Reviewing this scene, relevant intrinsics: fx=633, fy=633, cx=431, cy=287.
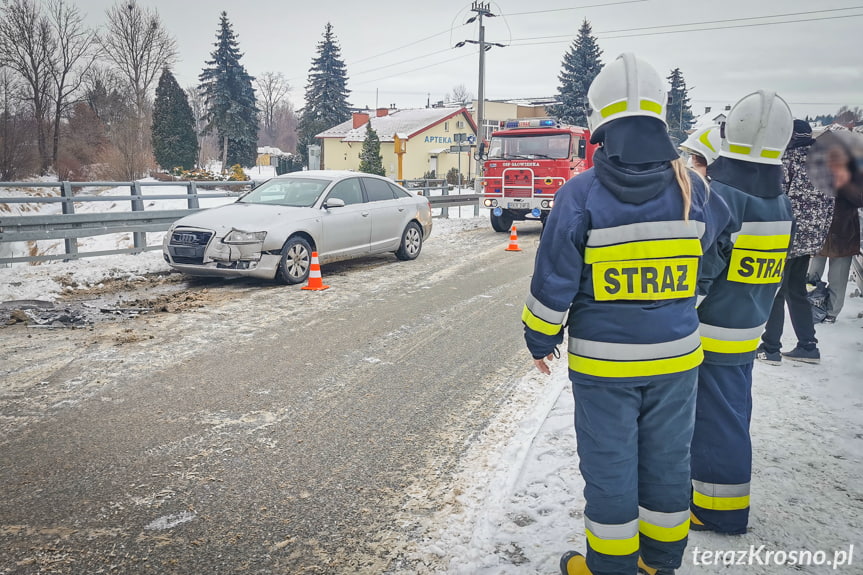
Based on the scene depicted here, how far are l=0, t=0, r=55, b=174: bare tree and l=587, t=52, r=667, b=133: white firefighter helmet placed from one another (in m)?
37.0

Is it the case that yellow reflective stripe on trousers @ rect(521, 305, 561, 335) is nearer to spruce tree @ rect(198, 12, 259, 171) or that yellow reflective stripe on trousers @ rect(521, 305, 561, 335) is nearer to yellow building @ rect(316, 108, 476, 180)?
yellow building @ rect(316, 108, 476, 180)

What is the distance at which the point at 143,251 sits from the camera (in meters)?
11.6

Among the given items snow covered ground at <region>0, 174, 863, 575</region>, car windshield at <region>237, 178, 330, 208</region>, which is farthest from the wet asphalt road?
car windshield at <region>237, 178, 330, 208</region>

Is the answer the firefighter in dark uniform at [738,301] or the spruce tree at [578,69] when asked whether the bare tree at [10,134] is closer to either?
the firefighter in dark uniform at [738,301]

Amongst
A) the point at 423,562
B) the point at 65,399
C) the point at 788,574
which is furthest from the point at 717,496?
the point at 65,399

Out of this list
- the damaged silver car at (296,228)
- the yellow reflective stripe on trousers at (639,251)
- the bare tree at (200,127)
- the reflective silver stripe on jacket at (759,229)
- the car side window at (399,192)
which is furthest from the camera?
the bare tree at (200,127)

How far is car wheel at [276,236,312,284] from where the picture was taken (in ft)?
29.7

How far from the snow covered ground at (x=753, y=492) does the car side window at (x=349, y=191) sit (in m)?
5.95

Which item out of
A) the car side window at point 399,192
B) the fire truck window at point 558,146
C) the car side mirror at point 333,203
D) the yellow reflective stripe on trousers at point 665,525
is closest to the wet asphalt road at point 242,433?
the yellow reflective stripe on trousers at point 665,525

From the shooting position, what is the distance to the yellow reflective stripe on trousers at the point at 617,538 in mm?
2371

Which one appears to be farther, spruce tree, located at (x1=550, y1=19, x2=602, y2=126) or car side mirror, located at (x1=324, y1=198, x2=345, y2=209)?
spruce tree, located at (x1=550, y1=19, x2=602, y2=126)

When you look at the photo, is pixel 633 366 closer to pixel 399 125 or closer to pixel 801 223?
pixel 801 223

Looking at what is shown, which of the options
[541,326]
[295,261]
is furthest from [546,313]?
[295,261]

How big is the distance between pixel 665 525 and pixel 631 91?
5.50ft
